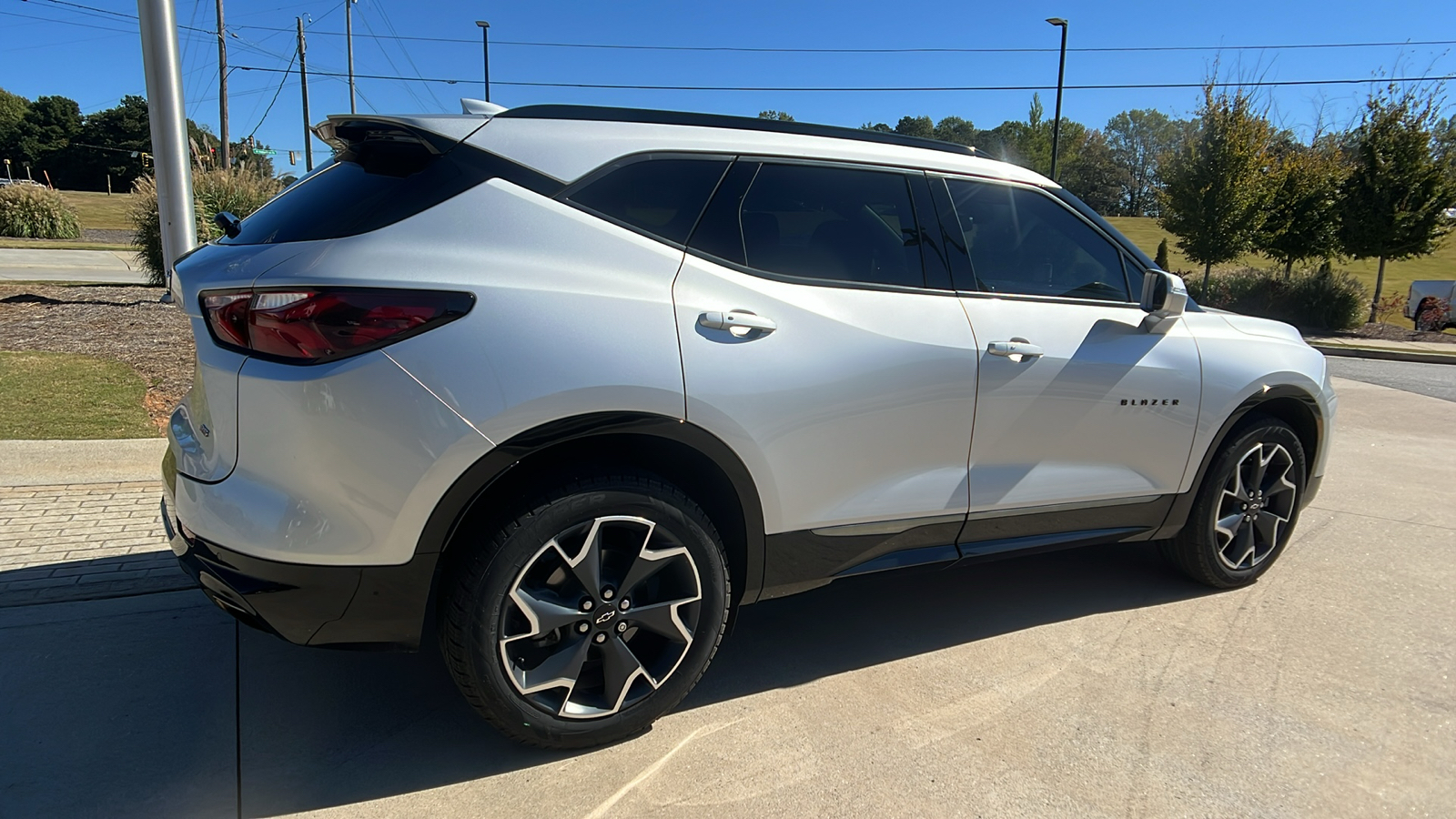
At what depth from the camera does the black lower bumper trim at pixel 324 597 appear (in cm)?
236

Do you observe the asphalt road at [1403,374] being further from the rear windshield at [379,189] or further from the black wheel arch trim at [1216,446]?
the rear windshield at [379,189]

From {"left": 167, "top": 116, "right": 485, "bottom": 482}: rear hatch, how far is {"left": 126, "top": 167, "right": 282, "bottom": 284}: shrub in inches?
442

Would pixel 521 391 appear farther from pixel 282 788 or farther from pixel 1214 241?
pixel 1214 241

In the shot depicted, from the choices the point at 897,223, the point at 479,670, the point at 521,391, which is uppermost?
the point at 897,223

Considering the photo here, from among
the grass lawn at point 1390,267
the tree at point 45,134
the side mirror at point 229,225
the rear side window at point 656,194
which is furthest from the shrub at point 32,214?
the tree at point 45,134

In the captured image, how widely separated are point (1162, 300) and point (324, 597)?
317 cm

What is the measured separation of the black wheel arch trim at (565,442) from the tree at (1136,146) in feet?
389

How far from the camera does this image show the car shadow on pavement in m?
2.69

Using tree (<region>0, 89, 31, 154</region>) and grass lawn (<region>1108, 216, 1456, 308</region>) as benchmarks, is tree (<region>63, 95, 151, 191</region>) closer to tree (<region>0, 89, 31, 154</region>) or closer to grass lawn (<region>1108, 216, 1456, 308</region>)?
tree (<region>0, 89, 31, 154</region>)

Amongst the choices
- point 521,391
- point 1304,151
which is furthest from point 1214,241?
point 521,391

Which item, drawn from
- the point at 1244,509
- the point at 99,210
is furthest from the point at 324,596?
the point at 99,210

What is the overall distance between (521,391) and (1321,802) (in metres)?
2.56

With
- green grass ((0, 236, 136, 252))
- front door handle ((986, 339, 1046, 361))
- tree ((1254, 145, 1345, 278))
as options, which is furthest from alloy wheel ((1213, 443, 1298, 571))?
green grass ((0, 236, 136, 252))

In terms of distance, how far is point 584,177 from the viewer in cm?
267
